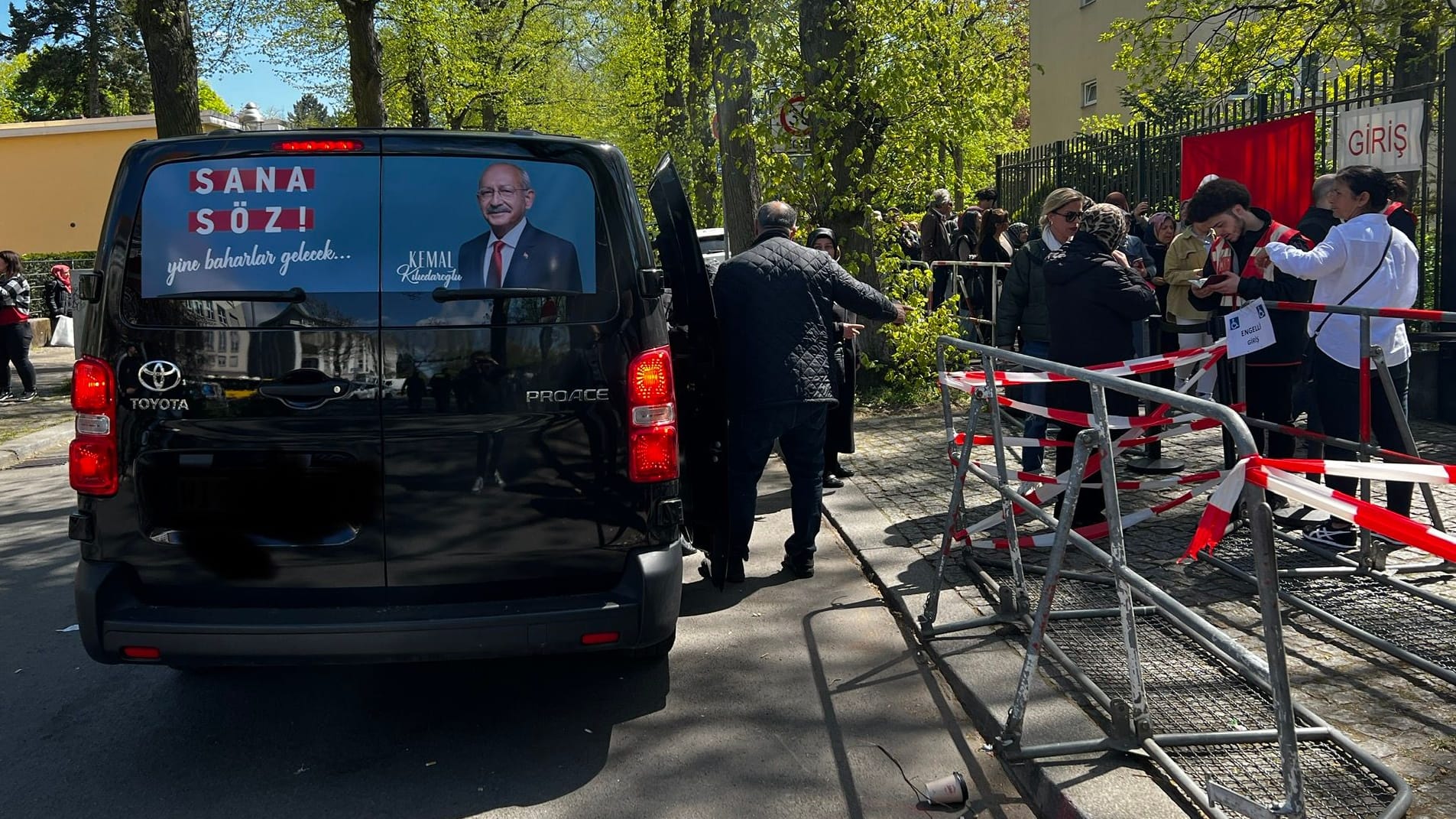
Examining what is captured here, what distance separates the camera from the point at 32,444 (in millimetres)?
11578

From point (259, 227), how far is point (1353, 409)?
4.86 meters

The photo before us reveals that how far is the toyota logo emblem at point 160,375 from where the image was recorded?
374 centimetres

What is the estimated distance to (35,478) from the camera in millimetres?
10094

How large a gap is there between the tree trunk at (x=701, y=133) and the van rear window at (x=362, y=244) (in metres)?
13.4

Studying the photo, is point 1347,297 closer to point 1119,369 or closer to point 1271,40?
point 1119,369

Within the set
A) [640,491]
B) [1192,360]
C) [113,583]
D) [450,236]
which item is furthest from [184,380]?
[1192,360]

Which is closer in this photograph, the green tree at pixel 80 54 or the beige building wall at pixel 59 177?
the beige building wall at pixel 59 177

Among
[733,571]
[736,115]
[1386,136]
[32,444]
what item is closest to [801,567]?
[733,571]

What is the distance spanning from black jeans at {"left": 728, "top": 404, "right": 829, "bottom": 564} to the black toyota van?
6.45 ft

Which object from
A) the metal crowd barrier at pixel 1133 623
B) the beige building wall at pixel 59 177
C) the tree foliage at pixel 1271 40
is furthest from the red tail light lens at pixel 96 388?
the beige building wall at pixel 59 177

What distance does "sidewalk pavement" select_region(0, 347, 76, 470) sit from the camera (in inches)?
449

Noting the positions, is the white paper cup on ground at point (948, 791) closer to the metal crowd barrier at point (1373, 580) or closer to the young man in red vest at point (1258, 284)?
the metal crowd barrier at point (1373, 580)

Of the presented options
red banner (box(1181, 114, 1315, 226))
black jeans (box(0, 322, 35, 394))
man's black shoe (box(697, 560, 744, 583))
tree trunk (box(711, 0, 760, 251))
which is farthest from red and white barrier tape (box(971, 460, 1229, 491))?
black jeans (box(0, 322, 35, 394))

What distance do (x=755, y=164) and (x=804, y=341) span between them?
847cm
